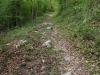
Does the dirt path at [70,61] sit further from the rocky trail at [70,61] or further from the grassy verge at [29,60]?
the grassy verge at [29,60]

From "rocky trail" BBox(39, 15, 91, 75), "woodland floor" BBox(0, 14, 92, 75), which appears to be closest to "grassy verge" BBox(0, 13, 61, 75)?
"woodland floor" BBox(0, 14, 92, 75)

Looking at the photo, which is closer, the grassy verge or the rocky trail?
the rocky trail

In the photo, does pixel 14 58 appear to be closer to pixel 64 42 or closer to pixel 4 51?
pixel 4 51

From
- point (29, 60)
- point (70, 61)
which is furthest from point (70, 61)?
point (29, 60)

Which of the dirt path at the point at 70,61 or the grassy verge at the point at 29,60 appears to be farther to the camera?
the grassy verge at the point at 29,60

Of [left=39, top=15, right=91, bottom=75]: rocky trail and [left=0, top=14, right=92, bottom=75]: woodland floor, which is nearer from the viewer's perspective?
[left=39, top=15, right=91, bottom=75]: rocky trail

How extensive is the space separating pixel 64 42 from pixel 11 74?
19.2 feet

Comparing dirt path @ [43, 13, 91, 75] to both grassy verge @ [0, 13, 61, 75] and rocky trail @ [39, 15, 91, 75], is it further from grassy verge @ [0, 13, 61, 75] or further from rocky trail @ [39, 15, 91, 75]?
grassy verge @ [0, 13, 61, 75]

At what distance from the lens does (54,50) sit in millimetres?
10281

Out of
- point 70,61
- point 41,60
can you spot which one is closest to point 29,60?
point 41,60

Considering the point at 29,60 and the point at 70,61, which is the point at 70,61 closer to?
the point at 70,61

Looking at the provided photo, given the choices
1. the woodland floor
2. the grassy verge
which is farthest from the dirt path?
the grassy verge

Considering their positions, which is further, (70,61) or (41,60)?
(41,60)

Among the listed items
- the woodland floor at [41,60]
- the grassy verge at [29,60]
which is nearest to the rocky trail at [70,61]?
the woodland floor at [41,60]
